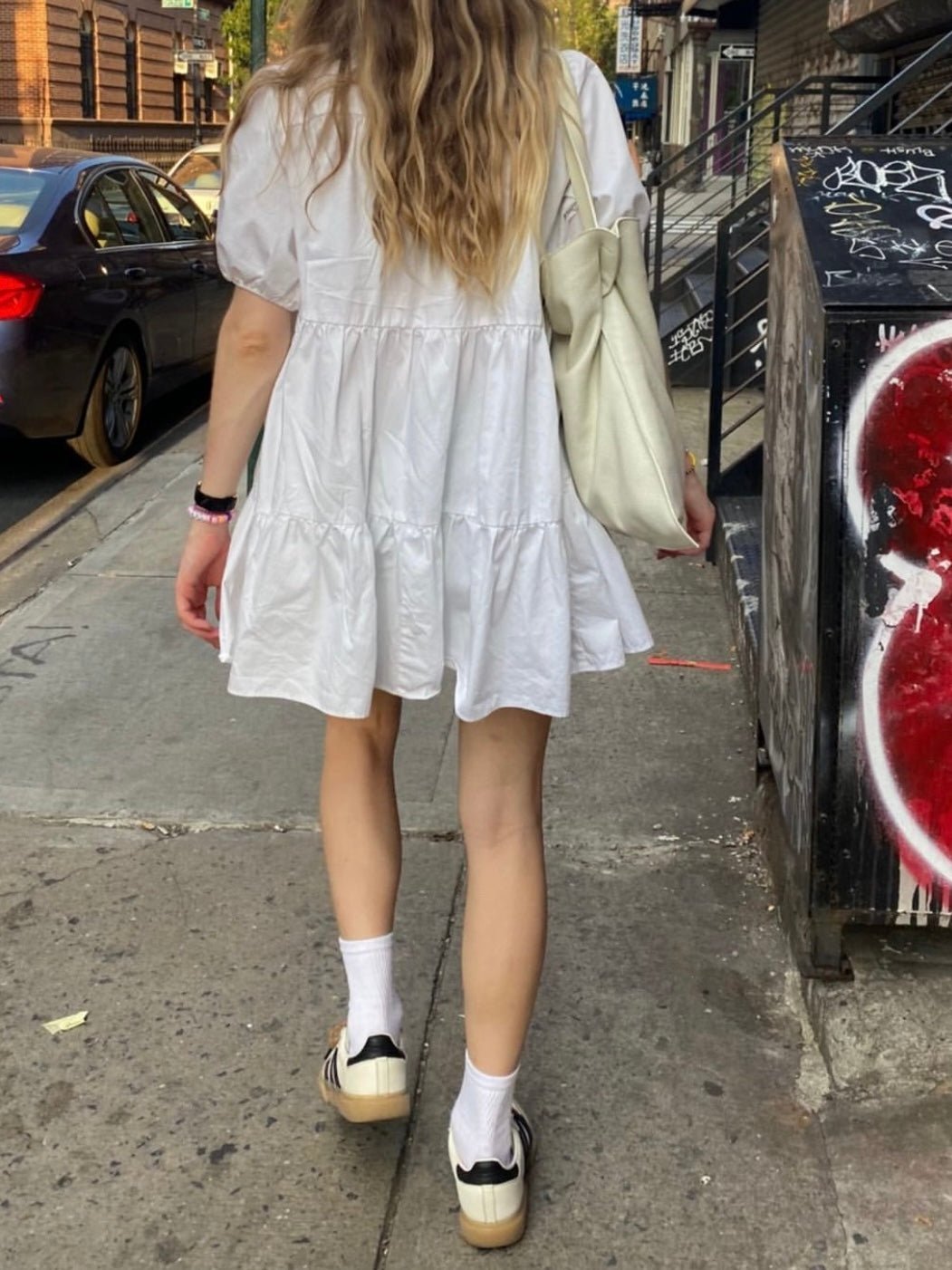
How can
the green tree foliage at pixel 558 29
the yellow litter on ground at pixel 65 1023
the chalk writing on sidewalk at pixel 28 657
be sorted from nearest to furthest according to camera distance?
the green tree foliage at pixel 558 29, the yellow litter on ground at pixel 65 1023, the chalk writing on sidewalk at pixel 28 657

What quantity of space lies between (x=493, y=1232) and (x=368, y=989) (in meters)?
0.41

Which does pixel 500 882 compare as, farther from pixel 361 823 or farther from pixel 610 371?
pixel 610 371

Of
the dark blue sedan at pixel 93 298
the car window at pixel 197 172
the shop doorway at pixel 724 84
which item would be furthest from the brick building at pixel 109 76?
the dark blue sedan at pixel 93 298

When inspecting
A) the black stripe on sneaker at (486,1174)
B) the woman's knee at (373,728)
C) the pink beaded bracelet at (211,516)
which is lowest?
the black stripe on sneaker at (486,1174)

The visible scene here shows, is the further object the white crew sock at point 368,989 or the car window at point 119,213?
the car window at point 119,213

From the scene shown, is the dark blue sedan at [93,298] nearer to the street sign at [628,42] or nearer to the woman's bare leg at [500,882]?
the woman's bare leg at [500,882]

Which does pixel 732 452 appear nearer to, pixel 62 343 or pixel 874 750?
pixel 62 343

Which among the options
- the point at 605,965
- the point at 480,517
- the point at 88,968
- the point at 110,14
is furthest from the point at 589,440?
the point at 110,14

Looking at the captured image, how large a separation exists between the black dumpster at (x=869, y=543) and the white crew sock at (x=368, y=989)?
775 mm

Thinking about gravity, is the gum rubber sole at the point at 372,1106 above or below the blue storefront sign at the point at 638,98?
below

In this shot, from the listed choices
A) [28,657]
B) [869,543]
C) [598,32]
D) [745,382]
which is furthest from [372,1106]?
[598,32]

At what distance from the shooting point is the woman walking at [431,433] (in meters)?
1.89

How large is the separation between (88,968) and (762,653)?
5.34ft

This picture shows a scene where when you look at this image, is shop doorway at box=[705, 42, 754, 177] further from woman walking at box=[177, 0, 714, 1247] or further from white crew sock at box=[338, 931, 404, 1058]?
white crew sock at box=[338, 931, 404, 1058]
